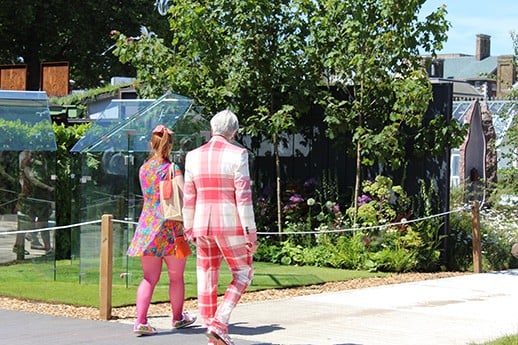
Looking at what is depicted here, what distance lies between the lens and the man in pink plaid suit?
841 centimetres

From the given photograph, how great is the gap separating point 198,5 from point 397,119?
377 cm

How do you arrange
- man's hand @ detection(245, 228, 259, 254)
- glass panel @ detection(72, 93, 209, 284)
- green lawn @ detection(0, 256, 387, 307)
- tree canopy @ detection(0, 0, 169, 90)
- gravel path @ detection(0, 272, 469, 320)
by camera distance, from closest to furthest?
1. man's hand @ detection(245, 228, 259, 254)
2. gravel path @ detection(0, 272, 469, 320)
3. green lawn @ detection(0, 256, 387, 307)
4. glass panel @ detection(72, 93, 209, 284)
5. tree canopy @ detection(0, 0, 169, 90)

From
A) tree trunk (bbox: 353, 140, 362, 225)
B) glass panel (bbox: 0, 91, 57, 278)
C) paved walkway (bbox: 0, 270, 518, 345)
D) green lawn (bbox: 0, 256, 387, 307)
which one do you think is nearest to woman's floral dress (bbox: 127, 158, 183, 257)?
paved walkway (bbox: 0, 270, 518, 345)

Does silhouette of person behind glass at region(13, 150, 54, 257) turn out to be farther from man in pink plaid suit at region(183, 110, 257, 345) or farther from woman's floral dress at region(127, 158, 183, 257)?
man in pink plaid suit at region(183, 110, 257, 345)

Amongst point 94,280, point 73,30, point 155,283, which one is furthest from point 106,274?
point 73,30

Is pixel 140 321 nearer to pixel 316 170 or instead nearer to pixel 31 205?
pixel 31 205

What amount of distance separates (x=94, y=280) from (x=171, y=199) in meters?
3.92

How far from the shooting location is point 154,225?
9672 mm

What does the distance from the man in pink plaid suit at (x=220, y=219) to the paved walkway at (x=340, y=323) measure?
2.63ft

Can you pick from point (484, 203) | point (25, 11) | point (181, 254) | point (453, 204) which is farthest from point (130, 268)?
point (25, 11)

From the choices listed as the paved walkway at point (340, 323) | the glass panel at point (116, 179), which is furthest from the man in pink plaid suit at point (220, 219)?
the glass panel at point (116, 179)

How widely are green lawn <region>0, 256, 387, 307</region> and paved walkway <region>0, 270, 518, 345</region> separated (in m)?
1.01

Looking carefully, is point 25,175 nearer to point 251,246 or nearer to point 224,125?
point 224,125

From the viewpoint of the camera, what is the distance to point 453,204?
1805 cm
